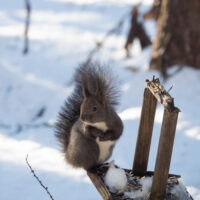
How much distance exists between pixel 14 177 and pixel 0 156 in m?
0.50

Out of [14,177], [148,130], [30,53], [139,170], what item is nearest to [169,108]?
[148,130]

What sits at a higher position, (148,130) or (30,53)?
(30,53)

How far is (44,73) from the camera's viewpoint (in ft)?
24.5

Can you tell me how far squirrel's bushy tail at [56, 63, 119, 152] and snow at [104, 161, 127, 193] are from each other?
1.25 ft

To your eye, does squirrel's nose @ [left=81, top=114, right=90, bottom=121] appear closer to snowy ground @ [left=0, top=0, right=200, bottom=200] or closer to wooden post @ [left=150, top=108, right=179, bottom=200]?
wooden post @ [left=150, top=108, right=179, bottom=200]

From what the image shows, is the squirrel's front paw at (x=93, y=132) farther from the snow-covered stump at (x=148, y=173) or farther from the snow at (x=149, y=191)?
the snow at (x=149, y=191)

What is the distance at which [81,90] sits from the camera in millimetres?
2779

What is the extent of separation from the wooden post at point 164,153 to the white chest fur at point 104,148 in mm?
429

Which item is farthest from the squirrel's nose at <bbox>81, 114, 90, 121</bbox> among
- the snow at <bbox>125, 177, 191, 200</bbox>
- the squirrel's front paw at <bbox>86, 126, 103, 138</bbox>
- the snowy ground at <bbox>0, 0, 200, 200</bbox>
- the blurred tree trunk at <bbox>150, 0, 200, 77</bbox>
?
the blurred tree trunk at <bbox>150, 0, 200, 77</bbox>

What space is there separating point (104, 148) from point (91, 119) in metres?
0.25

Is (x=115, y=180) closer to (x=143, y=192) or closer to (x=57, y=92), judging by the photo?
(x=143, y=192)

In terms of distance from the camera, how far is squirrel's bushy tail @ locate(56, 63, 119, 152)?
2576 millimetres

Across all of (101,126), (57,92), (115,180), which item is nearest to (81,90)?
(101,126)

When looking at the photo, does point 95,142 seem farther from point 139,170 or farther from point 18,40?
point 18,40
